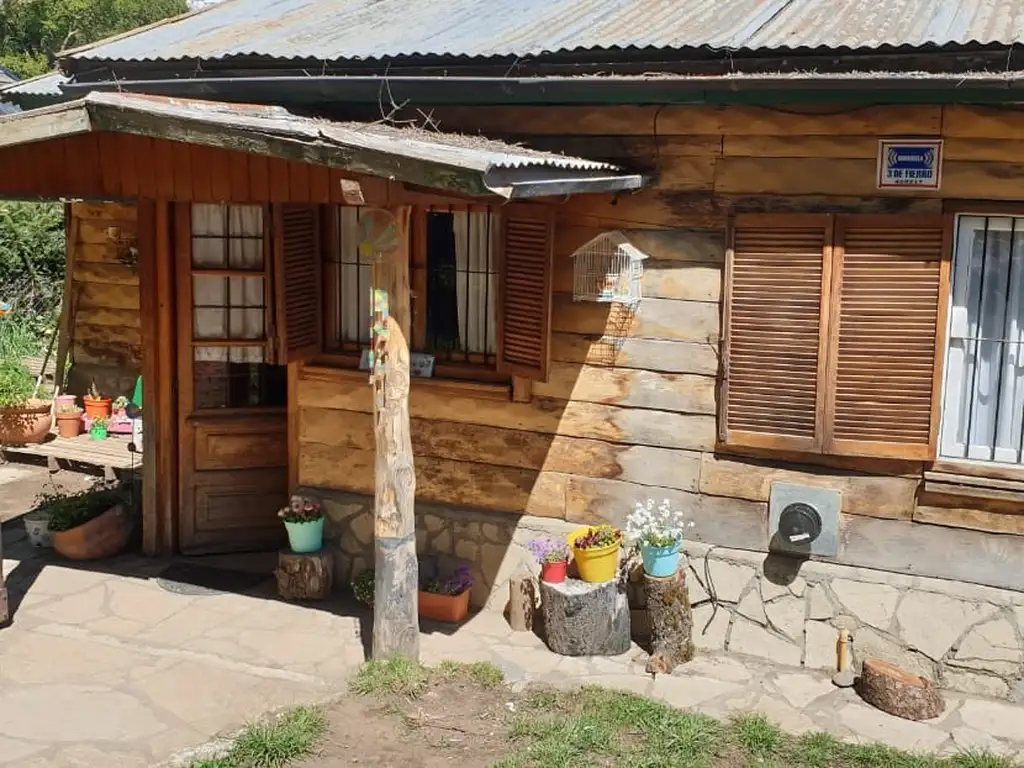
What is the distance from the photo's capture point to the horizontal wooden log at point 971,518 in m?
6.38

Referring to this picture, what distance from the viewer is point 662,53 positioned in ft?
21.9

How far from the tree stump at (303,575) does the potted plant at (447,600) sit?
2.56 feet

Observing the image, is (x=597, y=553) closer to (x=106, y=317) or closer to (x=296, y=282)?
(x=296, y=282)

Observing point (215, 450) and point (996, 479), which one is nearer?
point (996, 479)

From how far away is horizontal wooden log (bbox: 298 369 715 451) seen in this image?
7094 mm

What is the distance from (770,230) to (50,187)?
458cm

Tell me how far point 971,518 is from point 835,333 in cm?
135

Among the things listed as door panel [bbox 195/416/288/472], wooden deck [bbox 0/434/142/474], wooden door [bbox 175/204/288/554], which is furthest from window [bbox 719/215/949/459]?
wooden deck [bbox 0/434/142/474]

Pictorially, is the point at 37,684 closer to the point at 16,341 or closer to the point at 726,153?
the point at 726,153

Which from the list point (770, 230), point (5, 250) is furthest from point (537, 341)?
point (5, 250)

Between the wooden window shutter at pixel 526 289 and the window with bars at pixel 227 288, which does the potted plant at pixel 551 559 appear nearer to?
the wooden window shutter at pixel 526 289

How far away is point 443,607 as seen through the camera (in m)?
7.43

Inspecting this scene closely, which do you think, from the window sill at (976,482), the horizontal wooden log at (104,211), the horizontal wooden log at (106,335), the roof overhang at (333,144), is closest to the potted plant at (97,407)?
the horizontal wooden log at (106,335)

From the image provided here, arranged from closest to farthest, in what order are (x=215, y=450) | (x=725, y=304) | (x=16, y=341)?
1. (x=725, y=304)
2. (x=215, y=450)
3. (x=16, y=341)
